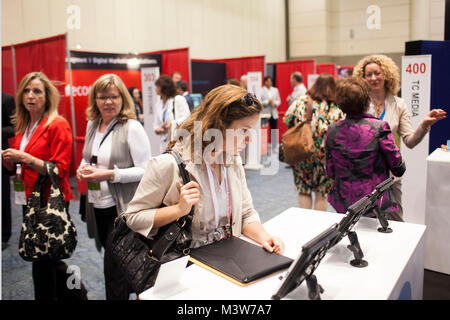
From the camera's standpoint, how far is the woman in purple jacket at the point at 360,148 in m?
2.19

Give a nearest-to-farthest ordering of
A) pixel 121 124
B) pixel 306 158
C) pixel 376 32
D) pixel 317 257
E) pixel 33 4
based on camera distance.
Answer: pixel 317 257, pixel 121 124, pixel 306 158, pixel 33 4, pixel 376 32

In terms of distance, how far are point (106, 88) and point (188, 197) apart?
1.22m

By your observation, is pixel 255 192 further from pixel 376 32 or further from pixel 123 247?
pixel 376 32

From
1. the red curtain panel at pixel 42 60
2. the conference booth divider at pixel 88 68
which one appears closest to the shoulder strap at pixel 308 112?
the conference booth divider at pixel 88 68

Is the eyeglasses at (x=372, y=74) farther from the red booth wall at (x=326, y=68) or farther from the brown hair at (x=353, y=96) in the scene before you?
the red booth wall at (x=326, y=68)

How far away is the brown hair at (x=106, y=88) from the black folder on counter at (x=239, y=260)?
3.84 feet

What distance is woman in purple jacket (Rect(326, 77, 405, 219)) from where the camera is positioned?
2193 mm

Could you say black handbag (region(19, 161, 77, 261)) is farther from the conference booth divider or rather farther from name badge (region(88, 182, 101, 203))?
the conference booth divider

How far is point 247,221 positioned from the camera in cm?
163

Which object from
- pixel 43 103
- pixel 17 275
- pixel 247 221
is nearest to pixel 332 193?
pixel 247 221

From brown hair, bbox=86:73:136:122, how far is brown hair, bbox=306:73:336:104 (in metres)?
1.51

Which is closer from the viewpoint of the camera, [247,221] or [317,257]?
[317,257]

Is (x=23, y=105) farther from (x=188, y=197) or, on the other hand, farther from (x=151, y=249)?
(x=188, y=197)

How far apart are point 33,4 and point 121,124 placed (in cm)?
623
